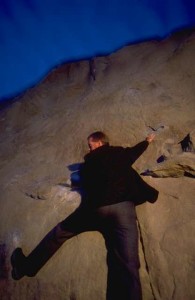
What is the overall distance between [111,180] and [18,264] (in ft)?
6.11

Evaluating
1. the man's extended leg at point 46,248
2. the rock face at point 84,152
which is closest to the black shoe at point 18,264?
the man's extended leg at point 46,248

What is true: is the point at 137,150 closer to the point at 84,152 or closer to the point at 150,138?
the point at 150,138

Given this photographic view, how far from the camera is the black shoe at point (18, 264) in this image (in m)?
3.66

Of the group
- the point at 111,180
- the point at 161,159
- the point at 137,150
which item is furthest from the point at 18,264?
the point at 161,159

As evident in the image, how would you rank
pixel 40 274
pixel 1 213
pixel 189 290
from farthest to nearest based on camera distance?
1. pixel 1 213
2. pixel 40 274
3. pixel 189 290

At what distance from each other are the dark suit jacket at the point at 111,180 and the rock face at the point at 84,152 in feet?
1.55

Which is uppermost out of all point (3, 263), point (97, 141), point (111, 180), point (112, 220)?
point (97, 141)

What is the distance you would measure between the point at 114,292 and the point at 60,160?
9.20ft

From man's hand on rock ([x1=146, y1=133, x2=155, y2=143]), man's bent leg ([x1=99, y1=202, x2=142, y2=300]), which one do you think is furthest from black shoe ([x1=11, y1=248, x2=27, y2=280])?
man's hand on rock ([x1=146, y1=133, x2=155, y2=143])

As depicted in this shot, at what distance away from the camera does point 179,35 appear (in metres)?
6.77

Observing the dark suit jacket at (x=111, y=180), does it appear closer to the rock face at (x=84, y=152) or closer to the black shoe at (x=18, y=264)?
the rock face at (x=84, y=152)

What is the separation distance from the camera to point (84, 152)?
5.12 meters

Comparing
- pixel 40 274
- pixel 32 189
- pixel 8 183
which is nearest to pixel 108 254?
pixel 40 274

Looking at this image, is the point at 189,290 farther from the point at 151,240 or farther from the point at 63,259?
the point at 63,259
